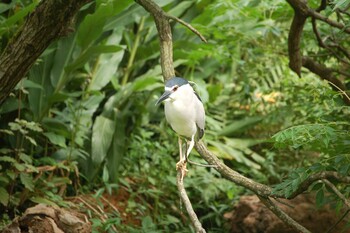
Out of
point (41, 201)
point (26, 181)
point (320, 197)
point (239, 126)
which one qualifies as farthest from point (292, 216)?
point (26, 181)

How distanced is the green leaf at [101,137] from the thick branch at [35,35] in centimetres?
189

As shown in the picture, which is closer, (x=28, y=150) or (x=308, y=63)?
(x=308, y=63)

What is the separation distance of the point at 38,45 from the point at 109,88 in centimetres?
275

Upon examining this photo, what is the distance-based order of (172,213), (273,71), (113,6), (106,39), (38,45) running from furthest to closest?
(273,71)
(106,39)
(172,213)
(113,6)
(38,45)

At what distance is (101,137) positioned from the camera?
509cm

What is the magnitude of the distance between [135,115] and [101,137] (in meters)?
0.53

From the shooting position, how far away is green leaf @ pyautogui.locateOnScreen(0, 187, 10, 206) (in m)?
3.95

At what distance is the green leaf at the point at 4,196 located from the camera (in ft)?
13.0

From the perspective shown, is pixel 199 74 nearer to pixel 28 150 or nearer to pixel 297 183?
pixel 28 150

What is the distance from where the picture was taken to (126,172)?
5312 millimetres

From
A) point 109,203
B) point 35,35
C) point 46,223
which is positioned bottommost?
point 109,203

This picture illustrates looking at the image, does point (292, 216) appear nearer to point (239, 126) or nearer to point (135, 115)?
point (239, 126)

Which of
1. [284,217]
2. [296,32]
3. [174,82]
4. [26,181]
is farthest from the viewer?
[26,181]

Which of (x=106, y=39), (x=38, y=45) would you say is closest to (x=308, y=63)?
(x=38, y=45)
